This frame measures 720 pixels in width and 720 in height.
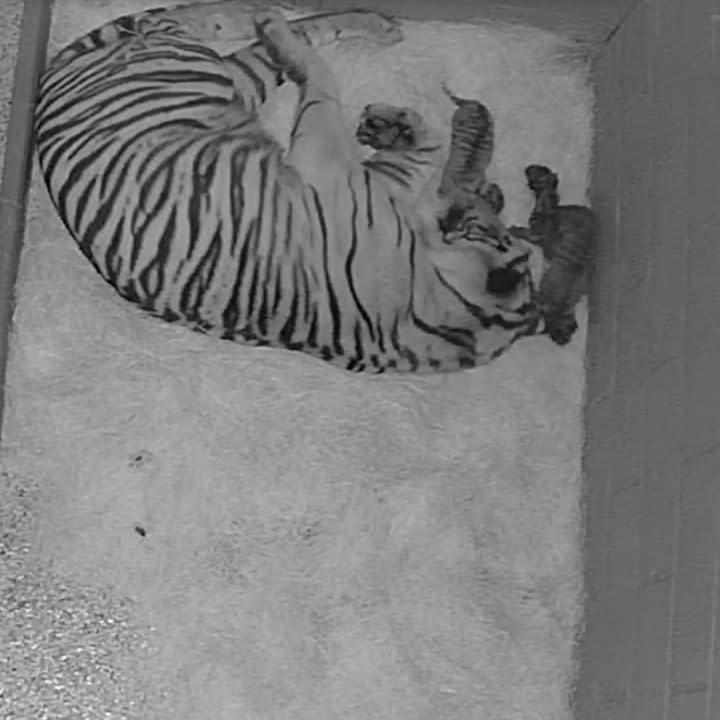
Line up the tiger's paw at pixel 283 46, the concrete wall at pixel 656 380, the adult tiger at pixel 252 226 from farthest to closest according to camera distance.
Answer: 1. the tiger's paw at pixel 283 46
2. the adult tiger at pixel 252 226
3. the concrete wall at pixel 656 380

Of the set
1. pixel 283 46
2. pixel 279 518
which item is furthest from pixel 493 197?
pixel 279 518

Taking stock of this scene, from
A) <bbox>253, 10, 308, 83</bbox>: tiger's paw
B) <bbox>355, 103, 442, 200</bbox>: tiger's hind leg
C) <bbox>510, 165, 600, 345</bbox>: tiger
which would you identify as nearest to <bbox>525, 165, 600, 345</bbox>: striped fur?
<bbox>510, 165, 600, 345</bbox>: tiger

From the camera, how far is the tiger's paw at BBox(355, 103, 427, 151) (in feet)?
5.54

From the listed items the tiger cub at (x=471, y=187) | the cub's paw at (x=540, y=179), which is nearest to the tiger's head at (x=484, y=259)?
the tiger cub at (x=471, y=187)

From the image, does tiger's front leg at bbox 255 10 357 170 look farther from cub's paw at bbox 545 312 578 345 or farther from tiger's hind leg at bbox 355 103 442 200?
cub's paw at bbox 545 312 578 345

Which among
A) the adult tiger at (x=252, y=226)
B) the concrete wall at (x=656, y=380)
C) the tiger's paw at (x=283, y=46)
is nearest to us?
the concrete wall at (x=656, y=380)

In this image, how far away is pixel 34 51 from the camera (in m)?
1.72

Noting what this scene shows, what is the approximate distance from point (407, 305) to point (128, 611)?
1.54 feet

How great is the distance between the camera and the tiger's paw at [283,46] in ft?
5.46

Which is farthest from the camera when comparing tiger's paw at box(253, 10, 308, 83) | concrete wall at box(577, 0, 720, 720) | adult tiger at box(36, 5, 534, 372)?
tiger's paw at box(253, 10, 308, 83)

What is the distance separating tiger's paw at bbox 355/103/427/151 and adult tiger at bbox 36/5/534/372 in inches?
2.2

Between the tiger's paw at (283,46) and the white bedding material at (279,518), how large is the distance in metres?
0.06

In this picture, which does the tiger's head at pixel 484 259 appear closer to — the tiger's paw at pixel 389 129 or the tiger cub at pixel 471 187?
the tiger cub at pixel 471 187

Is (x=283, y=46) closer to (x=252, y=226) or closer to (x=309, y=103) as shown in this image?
(x=309, y=103)
